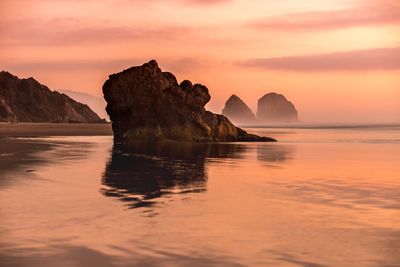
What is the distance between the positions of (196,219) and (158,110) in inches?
2923

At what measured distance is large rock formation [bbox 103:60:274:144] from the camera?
9250cm

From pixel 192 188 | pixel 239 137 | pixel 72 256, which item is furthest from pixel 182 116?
pixel 72 256

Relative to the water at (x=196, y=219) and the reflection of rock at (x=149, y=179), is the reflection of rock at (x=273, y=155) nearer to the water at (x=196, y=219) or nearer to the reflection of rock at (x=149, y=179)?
the reflection of rock at (x=149, y=179)

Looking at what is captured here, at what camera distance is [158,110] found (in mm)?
93438

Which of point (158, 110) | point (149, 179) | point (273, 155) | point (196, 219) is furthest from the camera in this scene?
point (158, 110)

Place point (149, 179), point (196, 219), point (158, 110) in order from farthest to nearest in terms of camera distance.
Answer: point (158, 110), point (149, 179), point (196, 219)

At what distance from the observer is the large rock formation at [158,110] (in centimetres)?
9250

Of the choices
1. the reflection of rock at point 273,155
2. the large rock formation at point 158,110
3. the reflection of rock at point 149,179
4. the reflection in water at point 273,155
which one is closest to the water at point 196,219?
the reflection of rock at point 149,179

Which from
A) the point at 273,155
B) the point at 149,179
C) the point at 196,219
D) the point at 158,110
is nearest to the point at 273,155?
the point at 273,155

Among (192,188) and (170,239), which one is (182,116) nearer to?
(192,188)

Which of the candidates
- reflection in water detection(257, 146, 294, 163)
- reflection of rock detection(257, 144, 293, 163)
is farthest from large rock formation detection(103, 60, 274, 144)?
reflection of rock detection(257, 144, 293, 163)

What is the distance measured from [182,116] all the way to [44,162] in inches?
1970

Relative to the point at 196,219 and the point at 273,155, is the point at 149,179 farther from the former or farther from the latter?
the point at 273,155

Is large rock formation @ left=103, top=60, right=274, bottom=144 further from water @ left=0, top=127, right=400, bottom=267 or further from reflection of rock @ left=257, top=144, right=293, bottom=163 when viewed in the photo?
water @ left=0, top=127, right=400, bottom=267
